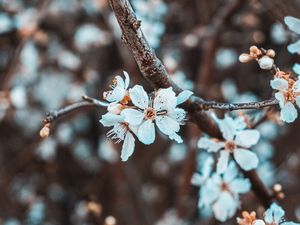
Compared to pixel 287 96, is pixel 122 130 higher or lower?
higher

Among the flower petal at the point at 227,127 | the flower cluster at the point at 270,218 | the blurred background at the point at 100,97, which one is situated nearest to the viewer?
the flower cluster at the point at 270,218

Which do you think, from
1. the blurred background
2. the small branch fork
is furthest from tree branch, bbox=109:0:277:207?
the blurred background

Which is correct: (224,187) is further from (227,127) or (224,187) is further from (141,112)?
(141,112)

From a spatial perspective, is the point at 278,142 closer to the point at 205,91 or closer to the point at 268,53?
the point at 205,91

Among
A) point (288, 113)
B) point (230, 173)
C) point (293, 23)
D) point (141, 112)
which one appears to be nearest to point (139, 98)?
point (141, 112)

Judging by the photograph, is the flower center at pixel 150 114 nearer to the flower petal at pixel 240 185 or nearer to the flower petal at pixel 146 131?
the flower petal at pixel 146 131

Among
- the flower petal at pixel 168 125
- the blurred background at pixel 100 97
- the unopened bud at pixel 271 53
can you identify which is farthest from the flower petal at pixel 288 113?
the blurred background at pixel 100 97


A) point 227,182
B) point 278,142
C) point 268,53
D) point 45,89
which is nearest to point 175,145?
point 278,142
